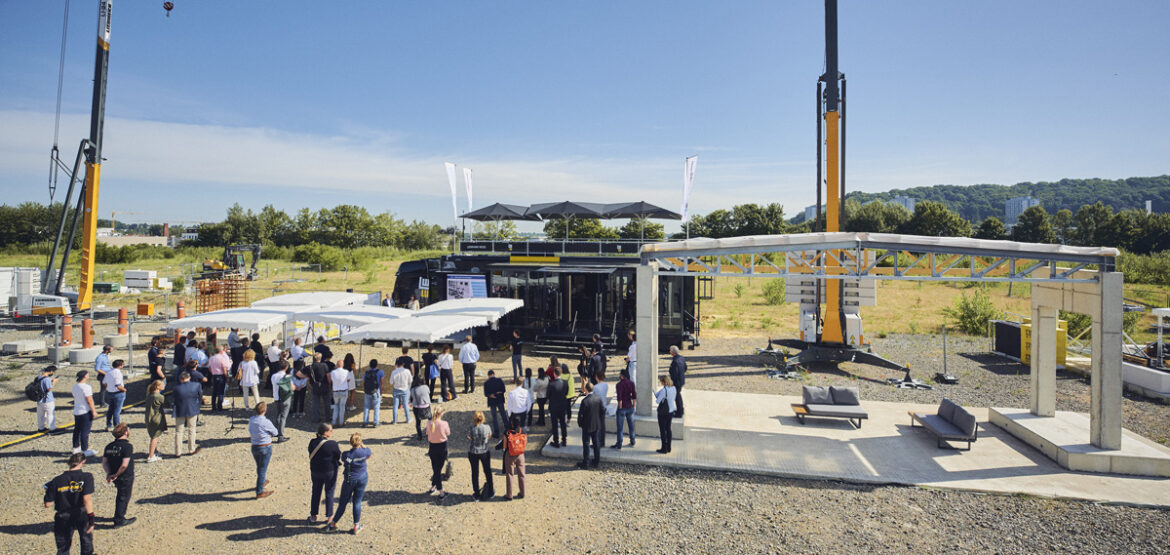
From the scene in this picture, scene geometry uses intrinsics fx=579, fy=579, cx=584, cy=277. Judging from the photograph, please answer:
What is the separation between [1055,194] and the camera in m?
158

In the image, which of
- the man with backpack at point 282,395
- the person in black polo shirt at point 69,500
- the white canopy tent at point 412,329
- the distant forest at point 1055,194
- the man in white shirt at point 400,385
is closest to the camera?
the person in black polo shirt at point 69,500

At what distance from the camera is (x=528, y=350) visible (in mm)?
18172

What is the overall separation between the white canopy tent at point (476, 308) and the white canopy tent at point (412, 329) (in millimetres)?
908

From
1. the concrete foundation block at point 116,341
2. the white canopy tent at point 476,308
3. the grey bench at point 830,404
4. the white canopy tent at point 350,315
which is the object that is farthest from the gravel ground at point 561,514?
→ the concrete foundation block at point 116,341

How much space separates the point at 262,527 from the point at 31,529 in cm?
257

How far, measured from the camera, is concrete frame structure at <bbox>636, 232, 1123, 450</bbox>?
8.48 metres

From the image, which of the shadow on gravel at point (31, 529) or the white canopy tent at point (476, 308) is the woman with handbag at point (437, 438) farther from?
the white canopy tent at point (476, 308)

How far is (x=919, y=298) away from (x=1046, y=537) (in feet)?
96.6

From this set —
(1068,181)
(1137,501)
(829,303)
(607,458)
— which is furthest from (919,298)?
(1068,181)

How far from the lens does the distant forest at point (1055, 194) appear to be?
137 metres

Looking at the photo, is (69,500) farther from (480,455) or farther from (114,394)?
(114,394)

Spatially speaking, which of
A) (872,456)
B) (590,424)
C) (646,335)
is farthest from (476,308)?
A: (872,456)

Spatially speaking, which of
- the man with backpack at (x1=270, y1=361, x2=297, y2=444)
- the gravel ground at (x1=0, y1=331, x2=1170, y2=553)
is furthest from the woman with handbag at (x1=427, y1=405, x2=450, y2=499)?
the man with backpack at (x1=270, y1=361, x2=297, y2=444)

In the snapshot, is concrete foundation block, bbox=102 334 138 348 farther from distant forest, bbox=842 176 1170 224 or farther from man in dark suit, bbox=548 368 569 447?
distant forest, bbox=842 176 1170 224
